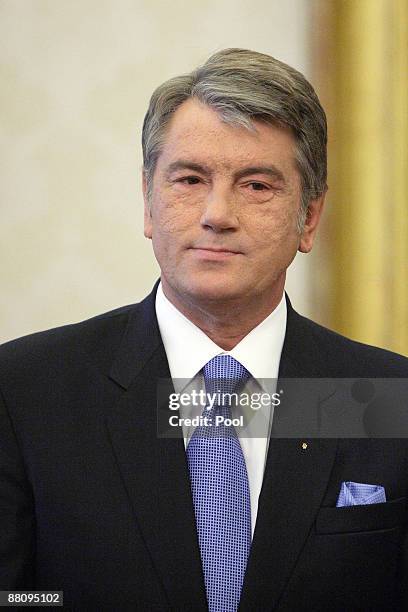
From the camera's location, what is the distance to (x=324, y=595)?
1.41 meters

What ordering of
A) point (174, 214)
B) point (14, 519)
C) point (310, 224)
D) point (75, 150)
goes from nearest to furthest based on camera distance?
point (14, 519) < point (174, 214) < point (310, 224) < point (75, 150)

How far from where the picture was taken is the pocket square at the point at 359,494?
1.45 meters

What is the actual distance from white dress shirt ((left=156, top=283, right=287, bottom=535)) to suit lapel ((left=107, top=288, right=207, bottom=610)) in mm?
26

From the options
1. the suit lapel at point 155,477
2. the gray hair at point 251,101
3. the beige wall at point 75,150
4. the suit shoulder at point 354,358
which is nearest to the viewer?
the suit lapel at point 155,477

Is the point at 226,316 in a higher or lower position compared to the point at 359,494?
higher

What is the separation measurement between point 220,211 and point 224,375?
0.23 meters

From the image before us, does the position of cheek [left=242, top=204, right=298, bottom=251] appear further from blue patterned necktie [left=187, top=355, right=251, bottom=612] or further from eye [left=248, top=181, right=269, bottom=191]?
blue patterned necktie [left=187, top=355, right=251, bottom=612]

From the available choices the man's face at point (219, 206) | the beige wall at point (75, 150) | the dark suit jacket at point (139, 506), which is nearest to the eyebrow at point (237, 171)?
the man's face at point (219, 206)

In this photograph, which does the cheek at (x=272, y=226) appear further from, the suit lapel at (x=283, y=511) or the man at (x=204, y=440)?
the suit lapel at (x=283, y=511)

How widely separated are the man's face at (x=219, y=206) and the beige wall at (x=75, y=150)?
698mm

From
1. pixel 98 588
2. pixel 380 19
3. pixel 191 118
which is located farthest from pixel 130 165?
pixel 98 588

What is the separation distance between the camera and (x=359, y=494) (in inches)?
57.5

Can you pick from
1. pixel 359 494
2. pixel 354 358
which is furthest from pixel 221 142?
pixel 359 494
